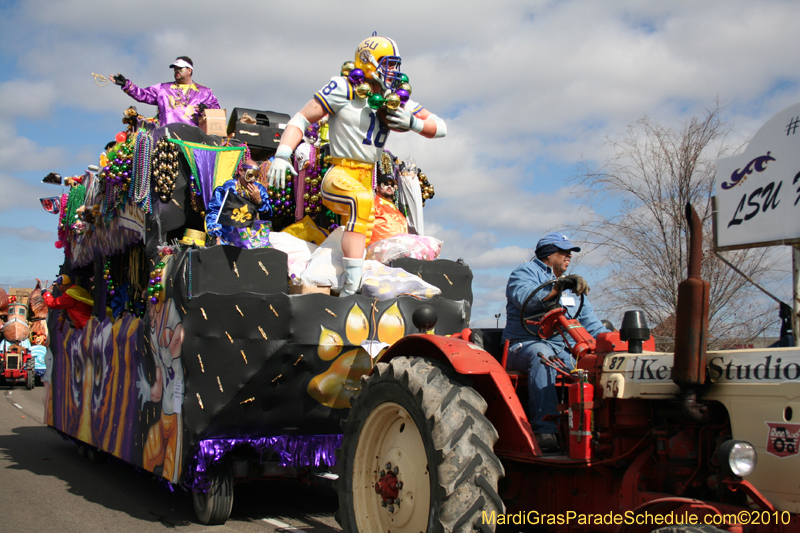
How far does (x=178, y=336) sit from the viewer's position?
196 inches

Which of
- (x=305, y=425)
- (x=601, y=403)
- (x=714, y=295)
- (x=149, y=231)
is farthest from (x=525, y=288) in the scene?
(x=714, y=295)

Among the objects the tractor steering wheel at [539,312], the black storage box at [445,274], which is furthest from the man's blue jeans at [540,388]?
the black storage box at [445,274]

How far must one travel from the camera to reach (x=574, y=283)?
11.6 ft

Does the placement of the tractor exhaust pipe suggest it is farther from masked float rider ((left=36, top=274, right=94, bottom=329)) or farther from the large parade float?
masked float rider ((left=36, top=274, right=94, bottom=329))

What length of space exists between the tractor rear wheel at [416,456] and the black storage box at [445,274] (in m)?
1.77

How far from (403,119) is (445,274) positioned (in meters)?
1.31

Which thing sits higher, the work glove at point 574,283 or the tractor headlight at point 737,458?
the work glove at point 574,283

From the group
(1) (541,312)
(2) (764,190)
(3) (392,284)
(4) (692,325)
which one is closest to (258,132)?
(3) (392,284)

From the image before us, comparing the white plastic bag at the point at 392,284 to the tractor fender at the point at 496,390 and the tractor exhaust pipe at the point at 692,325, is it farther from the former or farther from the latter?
the tractor exhaust pipe at the point at 692,325

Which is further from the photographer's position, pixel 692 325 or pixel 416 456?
pixel 416 456

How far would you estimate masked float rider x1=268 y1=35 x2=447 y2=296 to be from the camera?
543cm

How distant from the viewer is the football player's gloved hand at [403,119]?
5.55m

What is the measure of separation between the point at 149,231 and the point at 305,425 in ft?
7.41

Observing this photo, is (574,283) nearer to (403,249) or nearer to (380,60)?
(403,249)
